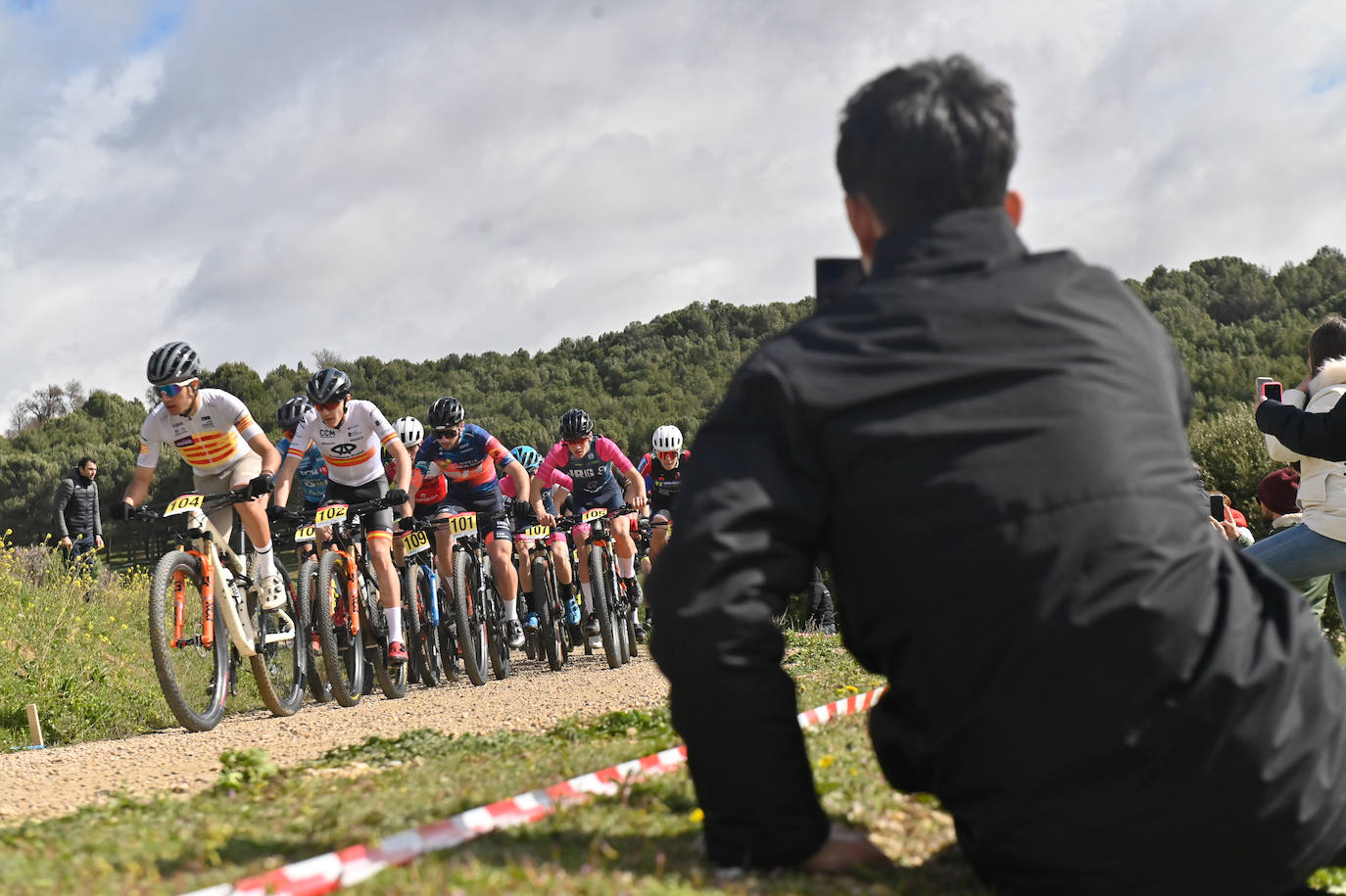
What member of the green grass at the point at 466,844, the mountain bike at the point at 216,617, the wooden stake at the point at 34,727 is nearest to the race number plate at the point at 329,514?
the mountain bike at the point at 216,617

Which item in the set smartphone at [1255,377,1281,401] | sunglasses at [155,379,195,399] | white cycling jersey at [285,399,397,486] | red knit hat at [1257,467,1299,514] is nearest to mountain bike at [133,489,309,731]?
sunglasses at [155,379,195,399]

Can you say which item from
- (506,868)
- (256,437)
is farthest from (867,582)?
(256,437)

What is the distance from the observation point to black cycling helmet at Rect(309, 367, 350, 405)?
398 inches

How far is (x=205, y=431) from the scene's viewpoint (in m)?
8.80

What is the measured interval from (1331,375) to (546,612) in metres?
9.02

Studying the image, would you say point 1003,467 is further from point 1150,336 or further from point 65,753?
point 65,753

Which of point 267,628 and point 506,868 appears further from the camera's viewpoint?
point 267,628

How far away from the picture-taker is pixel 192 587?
870 cm

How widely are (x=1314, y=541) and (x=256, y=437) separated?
6.74 metres

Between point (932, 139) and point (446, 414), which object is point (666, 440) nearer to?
point (446, 414)

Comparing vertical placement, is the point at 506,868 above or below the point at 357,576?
below

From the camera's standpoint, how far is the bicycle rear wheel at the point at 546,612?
44.9ft

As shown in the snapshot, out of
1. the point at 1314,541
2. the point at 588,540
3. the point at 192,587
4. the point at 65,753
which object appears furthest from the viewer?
the point at 588,540

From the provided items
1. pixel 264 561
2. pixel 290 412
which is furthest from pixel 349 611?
pixel 290 412
